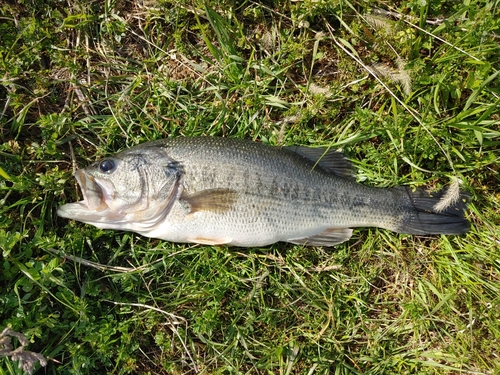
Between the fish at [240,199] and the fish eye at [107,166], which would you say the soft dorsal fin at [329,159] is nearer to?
Result: the fish at [240,199]

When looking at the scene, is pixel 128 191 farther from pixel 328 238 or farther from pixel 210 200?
pixel 328 238

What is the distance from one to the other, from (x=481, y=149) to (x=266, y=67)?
2186mm

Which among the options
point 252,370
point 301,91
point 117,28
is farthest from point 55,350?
point 301,91

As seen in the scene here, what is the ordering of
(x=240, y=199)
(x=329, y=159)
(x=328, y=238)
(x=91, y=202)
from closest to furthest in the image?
(x=91, y=202) → (x=240, y=199) → (x=328, y=238) → (x=329, y=159)

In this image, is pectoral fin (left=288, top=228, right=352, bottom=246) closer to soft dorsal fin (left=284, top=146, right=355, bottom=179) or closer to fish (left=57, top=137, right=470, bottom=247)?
fish (left=57, top=137, right=470, bottom=247)

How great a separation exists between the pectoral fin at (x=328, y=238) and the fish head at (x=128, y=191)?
4.10 ft

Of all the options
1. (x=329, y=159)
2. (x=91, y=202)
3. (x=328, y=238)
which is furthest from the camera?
(x=329, y=159)

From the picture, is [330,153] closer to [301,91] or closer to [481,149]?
[301,91]

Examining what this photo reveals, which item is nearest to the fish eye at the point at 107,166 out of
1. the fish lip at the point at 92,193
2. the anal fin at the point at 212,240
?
the fish lip at the point at 92,193

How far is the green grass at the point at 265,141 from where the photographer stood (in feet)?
11.6

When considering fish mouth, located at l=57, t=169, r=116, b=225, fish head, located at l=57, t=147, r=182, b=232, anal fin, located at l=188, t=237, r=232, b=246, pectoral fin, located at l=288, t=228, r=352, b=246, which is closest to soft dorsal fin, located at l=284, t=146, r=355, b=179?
pectoral fin, located at l=288, t=228, r=352, b=246

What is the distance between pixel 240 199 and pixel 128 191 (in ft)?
3.11

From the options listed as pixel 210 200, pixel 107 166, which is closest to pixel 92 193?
pixel 107 166

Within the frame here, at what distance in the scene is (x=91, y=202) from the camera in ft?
10.6
